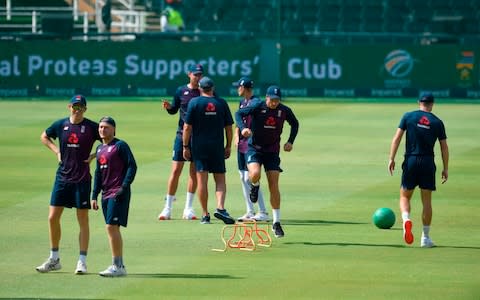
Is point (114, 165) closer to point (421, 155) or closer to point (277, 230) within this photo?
point (277, 230)

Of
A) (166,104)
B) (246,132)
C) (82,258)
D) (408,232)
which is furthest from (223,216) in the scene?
(82,258)

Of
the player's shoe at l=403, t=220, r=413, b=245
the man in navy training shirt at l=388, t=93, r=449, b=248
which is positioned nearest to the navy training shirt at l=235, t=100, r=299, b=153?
the man in navy training shirt at l=388, t=93, r=449, b=248

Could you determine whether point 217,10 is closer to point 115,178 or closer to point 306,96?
point 306,96

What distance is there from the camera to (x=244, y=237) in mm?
15891

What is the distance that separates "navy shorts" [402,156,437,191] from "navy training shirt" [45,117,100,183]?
4543 mm

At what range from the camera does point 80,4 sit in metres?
52.6

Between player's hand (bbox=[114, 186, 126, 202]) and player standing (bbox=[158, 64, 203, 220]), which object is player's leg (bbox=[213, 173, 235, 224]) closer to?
player standing (bbox=[158, 64, 203, 220])

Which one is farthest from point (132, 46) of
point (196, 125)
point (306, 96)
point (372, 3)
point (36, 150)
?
point (196, 125)

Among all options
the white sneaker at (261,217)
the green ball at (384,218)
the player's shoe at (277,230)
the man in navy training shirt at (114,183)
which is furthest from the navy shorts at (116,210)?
the green ball at (384,218)

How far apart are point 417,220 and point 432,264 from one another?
12.5ft

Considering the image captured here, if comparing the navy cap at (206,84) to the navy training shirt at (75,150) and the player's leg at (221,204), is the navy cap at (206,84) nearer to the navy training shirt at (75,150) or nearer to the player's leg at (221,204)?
the player's leg at (221,204)

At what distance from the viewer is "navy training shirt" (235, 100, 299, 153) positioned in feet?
55.5

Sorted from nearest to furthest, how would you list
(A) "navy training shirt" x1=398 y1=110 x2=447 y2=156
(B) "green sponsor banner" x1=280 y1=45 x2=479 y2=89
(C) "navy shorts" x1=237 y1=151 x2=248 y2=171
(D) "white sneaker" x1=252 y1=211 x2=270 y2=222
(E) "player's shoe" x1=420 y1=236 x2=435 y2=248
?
(E) "player's shoe" x1=420 y1=236 x2=435 y2=248 → (A) "navy training shirt" x1=398 y1=110 x2=447 y2=156 → (D) "white sneaker" x1=252 y1=211 x2=270 y2=222 → (C) "navy shorts" x1=237 y1=151 x2=248 y2=171 → (B) "green sponsor banner" x1=280 y1=45 x2=479 y2=89

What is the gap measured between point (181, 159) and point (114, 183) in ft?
16.0
